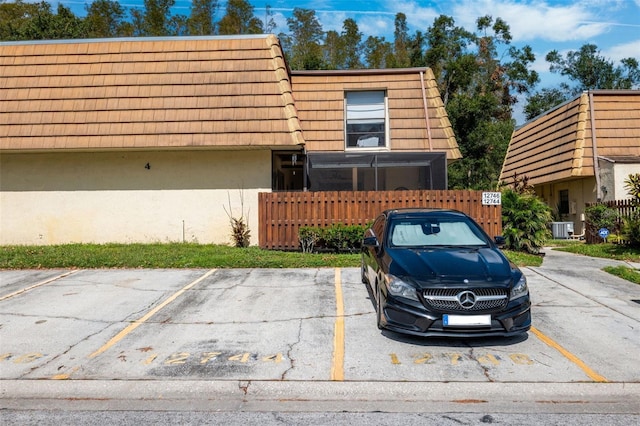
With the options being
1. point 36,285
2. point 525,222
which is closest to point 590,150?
point 525,222

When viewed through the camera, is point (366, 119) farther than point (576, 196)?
No

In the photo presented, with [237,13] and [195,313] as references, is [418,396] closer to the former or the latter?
[195,313]

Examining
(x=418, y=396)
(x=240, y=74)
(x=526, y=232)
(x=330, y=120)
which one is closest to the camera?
(x=418, y=396)

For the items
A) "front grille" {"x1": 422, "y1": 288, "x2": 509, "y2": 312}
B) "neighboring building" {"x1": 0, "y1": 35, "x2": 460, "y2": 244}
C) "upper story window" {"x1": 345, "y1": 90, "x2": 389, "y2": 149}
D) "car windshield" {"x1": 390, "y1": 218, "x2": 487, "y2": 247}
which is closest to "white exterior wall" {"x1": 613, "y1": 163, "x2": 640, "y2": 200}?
"neighboring building" {"x1": 0, "y1": 35, "x2": 460, "y2": 244}

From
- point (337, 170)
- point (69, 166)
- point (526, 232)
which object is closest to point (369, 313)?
point (526, 232)

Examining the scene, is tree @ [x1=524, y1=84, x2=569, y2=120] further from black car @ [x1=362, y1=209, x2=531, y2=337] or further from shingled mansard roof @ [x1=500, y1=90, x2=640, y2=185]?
black car @ [x1=362, y1=209, x2=531, y2=337]

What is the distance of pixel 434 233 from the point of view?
262 inches

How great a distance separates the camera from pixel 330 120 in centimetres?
1517

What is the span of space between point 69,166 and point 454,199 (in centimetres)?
1139

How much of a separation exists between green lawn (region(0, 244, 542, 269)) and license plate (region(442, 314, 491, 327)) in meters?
5.58

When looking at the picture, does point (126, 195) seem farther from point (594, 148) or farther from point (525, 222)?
point (594, 148)

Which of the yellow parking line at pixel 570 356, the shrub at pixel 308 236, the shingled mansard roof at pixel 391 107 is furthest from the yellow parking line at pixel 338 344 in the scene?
the shingled mansard roof at pixel 391 107

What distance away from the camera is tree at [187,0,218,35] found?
138 ft

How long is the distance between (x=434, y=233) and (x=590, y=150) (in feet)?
48.4
